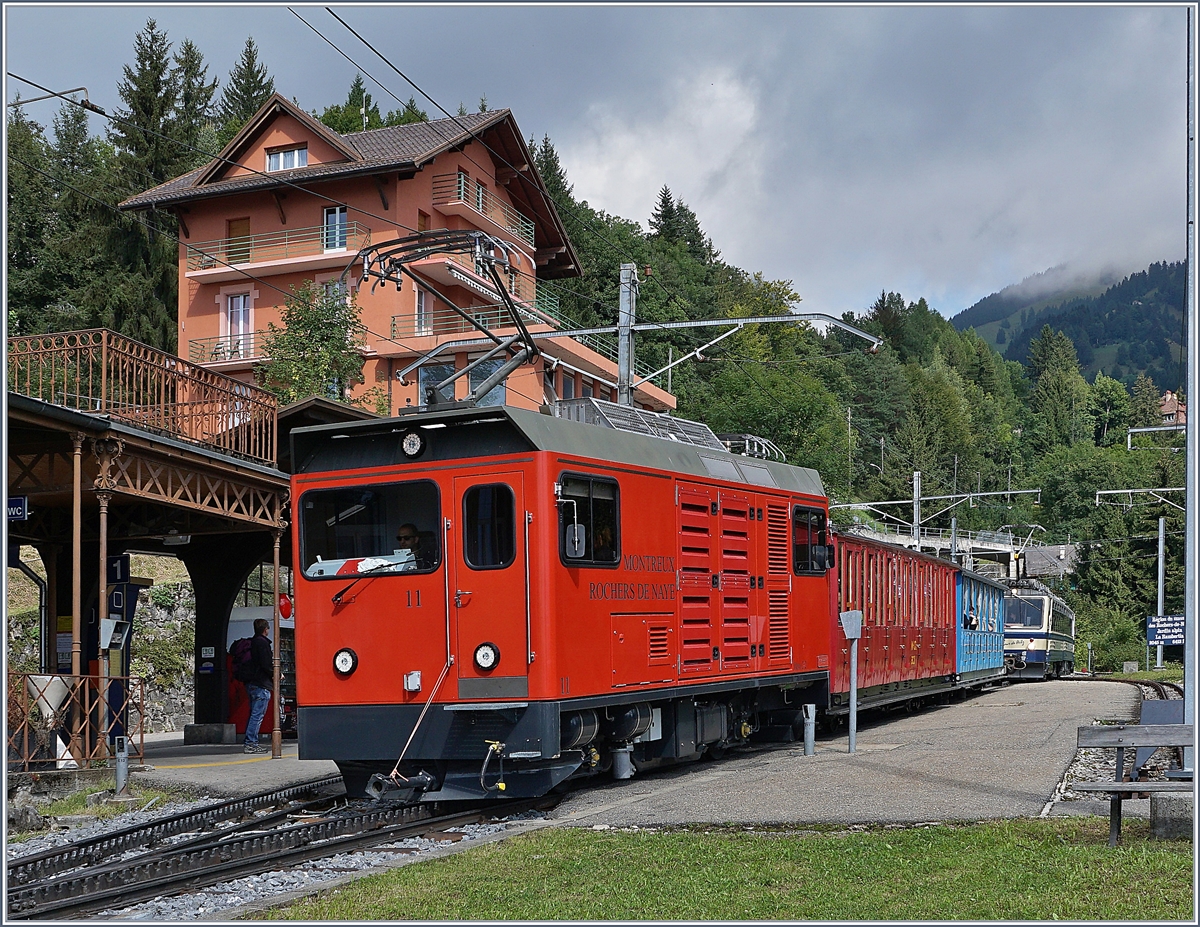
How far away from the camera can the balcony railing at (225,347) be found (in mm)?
43625

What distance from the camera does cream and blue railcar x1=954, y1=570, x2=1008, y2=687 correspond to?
94.8ft

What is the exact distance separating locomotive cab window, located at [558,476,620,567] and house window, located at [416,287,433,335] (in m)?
30.7

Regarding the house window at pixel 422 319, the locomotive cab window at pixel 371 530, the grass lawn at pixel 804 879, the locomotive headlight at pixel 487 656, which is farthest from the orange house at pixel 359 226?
the grass lawn at pixel 804 879

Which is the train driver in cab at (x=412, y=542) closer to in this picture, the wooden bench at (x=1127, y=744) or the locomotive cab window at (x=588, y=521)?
the locomotive cab window at (x=588, y=521)

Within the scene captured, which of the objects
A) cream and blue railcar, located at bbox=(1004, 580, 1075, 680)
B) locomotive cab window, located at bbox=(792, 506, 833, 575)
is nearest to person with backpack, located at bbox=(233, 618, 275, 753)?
locomotive cab window, located at bbox=(792, 506, 833, 575)

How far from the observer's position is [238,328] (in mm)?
44812

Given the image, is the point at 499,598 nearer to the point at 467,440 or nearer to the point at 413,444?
the point at 467,440

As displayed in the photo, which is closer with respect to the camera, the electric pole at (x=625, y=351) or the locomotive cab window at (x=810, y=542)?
the locomotive cab window at (x=810, y=542)

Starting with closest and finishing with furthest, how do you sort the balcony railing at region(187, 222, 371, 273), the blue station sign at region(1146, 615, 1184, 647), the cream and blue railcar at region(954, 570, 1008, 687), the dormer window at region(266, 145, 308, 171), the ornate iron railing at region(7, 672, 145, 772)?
the ornate iron railing at region(7, 672, 145, 772), the blue station sign at region(1146, 615, 1184, 647), the cream and blue railcar at region(954, 570, 1008, 687), the balcony railing at region(187, 222, 371, 273), the dormer window at region(266, 145, 308, 171)

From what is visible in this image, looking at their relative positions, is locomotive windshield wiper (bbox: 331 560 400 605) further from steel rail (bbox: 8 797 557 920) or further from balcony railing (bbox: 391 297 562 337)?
balcony railing (bbox: 391 297 562 337)

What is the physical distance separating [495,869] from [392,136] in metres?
40.2

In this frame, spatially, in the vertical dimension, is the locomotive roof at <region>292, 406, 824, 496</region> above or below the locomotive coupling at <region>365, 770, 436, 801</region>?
above

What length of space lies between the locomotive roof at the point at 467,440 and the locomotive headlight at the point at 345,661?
1655mm

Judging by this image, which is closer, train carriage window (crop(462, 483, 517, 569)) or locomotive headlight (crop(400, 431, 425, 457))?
train carriage window (crop(462, 483, 517, 569))
